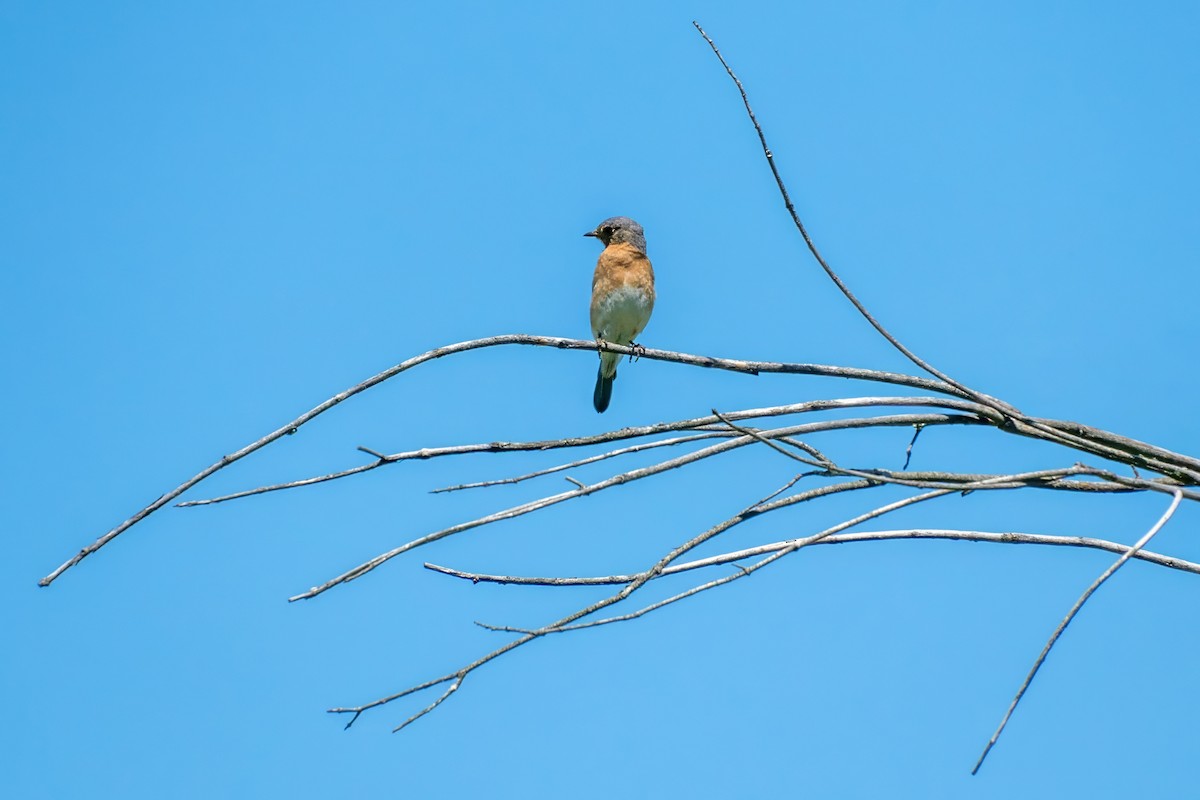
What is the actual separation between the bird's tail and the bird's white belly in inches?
19.3

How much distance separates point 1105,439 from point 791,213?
94cm

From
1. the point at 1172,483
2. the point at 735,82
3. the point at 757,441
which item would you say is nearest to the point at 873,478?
the point at 757,441

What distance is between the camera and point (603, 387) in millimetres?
10516

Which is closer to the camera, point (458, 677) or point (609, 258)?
point (458, 677)

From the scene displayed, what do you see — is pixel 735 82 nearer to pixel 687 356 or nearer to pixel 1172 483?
pixel 687 356

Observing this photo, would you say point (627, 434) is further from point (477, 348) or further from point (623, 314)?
point (623, 314)

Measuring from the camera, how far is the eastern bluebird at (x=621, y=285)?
9406mm

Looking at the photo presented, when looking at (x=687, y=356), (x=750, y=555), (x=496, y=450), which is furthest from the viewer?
(x=687, y=356)

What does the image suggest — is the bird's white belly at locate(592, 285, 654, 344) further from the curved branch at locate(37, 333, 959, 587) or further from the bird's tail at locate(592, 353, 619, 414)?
the curved branch at locate(37, 333, 959, 587)

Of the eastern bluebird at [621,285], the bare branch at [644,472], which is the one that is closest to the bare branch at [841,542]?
the bare branch at [644,472]

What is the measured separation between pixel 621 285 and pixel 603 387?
4.55 feet

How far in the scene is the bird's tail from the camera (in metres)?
10.3

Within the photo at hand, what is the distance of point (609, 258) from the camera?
9.56 meters

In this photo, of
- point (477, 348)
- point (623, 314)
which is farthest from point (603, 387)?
point (477, 348)
